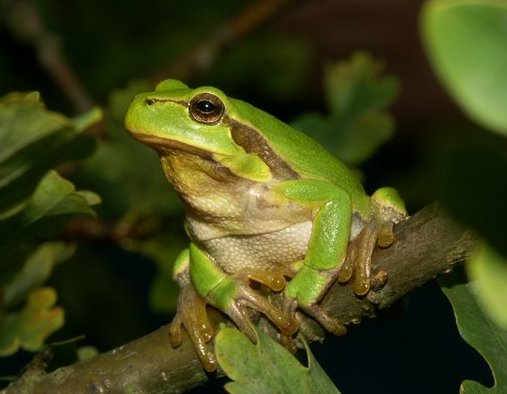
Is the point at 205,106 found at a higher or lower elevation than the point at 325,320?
higher

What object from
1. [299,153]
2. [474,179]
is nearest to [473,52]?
[474,179]

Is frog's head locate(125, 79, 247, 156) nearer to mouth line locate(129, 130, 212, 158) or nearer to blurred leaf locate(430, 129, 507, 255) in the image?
mouth line locate(129, 130, 212, 158)

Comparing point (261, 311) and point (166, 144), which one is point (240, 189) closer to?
point (166, 144)

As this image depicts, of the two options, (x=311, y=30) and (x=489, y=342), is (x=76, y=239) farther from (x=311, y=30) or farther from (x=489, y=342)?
(x=311, y=30)

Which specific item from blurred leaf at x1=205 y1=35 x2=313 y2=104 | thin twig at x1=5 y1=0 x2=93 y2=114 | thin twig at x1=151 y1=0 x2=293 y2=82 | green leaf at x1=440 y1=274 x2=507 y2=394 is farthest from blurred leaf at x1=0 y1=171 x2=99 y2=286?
blurred leaf at x1=205 y1=35 x2=313 y2=104

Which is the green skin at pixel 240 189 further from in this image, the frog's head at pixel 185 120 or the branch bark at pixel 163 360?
the branch bark at pixel 163 360
